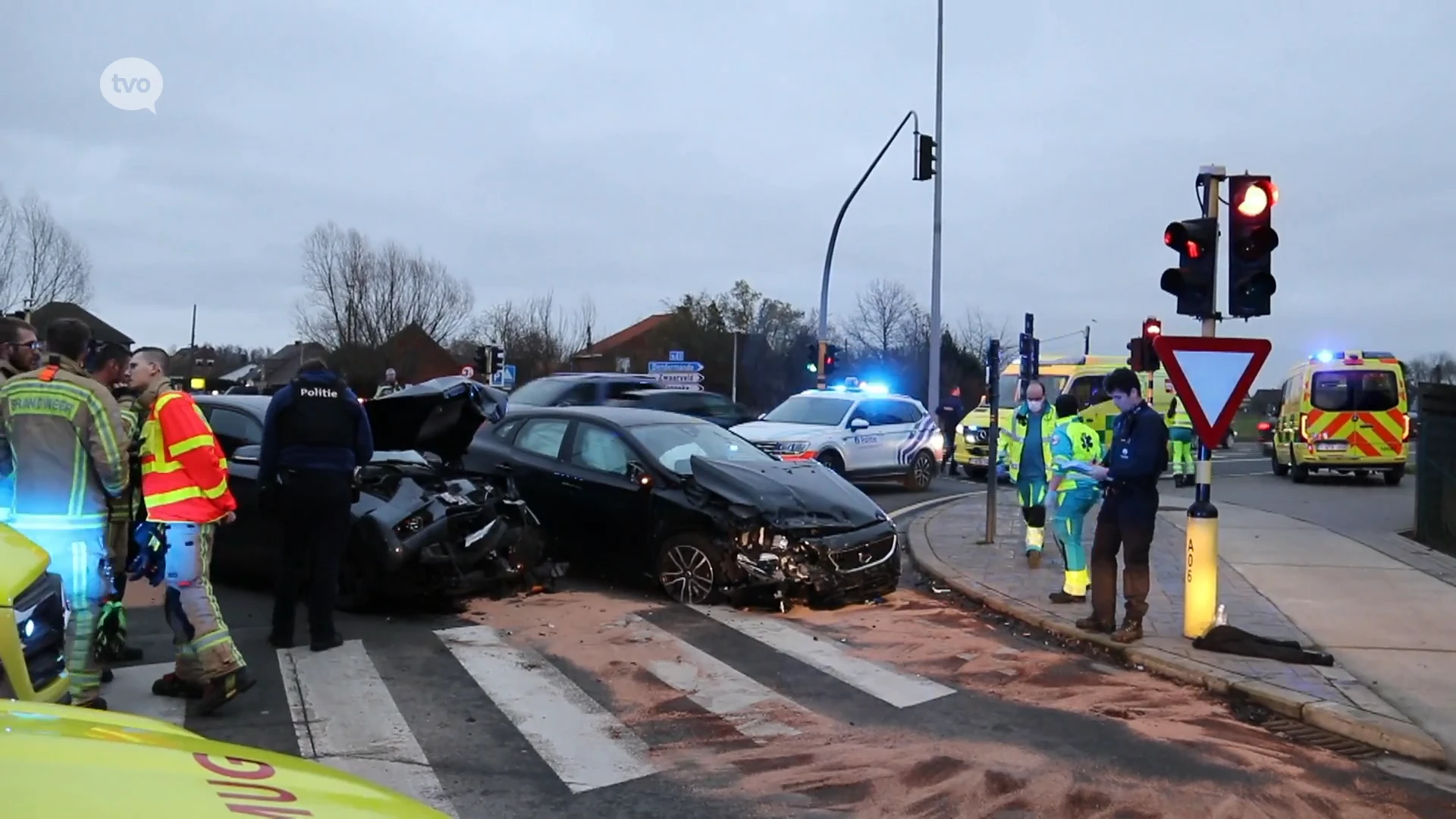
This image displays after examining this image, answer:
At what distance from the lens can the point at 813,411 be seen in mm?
17938

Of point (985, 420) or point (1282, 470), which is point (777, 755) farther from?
point (1282, 470)

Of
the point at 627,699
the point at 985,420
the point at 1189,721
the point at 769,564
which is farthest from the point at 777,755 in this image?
the point at 985,420

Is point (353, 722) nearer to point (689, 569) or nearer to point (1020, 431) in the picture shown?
point (689, 569)

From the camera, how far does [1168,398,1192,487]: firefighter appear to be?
68.1 feet

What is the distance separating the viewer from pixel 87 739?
7.14ft

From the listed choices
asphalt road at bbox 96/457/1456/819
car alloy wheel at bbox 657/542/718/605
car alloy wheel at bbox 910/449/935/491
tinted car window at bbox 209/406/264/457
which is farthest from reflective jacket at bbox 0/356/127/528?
car alloy wheel at bbox 910/449/935/491

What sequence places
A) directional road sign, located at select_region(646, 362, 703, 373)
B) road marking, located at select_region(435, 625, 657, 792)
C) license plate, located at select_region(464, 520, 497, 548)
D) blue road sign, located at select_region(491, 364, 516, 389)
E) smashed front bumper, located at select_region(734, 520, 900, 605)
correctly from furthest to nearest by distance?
blue road sign, located at select_region(491, 364, 516, 389), directional road sign, located at select_region(646, 362, 703, 373), smashed front bumper, located at select_region(734, 520, 900, 605), license plate, located at select_region(464, 520, 497, 548), road marking, located at select_region(435, 625, 657, 792)

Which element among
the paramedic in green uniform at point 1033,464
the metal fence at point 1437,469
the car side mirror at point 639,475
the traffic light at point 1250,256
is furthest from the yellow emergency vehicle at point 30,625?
the metal fence at point 1437,469

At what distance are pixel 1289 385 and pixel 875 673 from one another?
67.4 ft

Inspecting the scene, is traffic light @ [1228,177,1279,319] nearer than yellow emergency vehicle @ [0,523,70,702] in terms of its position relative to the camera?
No

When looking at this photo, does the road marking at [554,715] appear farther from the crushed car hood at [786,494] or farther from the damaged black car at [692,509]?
the crushed car hood at [786,494]

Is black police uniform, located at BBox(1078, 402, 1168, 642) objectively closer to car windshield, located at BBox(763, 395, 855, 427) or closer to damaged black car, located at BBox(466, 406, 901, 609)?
damaged black car, located at BBox(466, 406, 901, 609)

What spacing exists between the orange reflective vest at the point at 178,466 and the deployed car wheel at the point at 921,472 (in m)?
14.2

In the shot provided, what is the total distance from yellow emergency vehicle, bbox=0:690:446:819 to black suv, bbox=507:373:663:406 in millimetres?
14758
